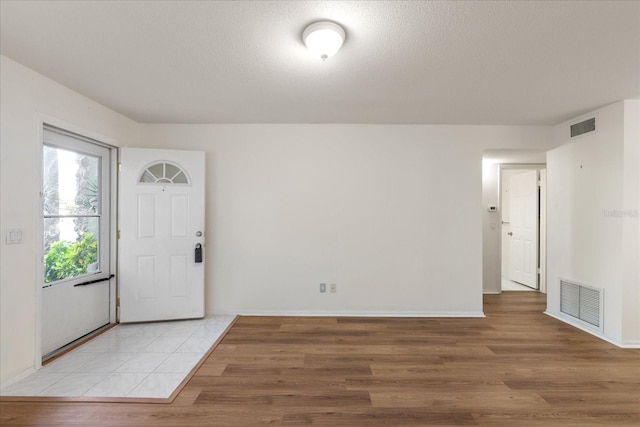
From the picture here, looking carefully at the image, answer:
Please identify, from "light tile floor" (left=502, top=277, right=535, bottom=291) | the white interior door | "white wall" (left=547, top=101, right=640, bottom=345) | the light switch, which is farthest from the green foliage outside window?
the white interior door

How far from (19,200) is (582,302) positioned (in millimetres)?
5633

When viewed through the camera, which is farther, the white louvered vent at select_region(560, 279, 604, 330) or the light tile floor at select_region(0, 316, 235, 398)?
the white louvered vent at select_region(560, 279, 604, 330)

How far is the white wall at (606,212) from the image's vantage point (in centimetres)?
302

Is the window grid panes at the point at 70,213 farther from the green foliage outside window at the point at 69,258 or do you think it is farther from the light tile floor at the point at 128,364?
the light tile floor at the point at 128,364

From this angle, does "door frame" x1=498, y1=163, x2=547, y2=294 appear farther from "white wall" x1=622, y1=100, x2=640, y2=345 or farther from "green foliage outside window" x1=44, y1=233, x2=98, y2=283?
"green foliage outside window" x1=44, y1=233, x2=98, y2=283

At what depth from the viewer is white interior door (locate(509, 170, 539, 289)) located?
5.34 meters

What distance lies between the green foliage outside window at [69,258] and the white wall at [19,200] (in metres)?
0.34

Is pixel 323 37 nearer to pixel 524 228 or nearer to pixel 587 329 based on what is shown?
pixel 587 329

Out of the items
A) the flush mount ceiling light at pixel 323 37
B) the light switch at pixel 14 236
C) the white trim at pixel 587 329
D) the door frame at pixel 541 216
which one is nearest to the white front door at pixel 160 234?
the light switch at pixel 14 236

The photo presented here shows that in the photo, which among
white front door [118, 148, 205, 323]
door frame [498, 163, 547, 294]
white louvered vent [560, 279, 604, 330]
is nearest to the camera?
white louvered vent [560, 279, 604, 330]

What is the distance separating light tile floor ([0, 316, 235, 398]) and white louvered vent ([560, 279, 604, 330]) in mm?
4128

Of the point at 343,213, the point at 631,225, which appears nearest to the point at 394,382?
the point at 343,213

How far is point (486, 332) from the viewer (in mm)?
3367

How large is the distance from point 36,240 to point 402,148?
3.86 metres
